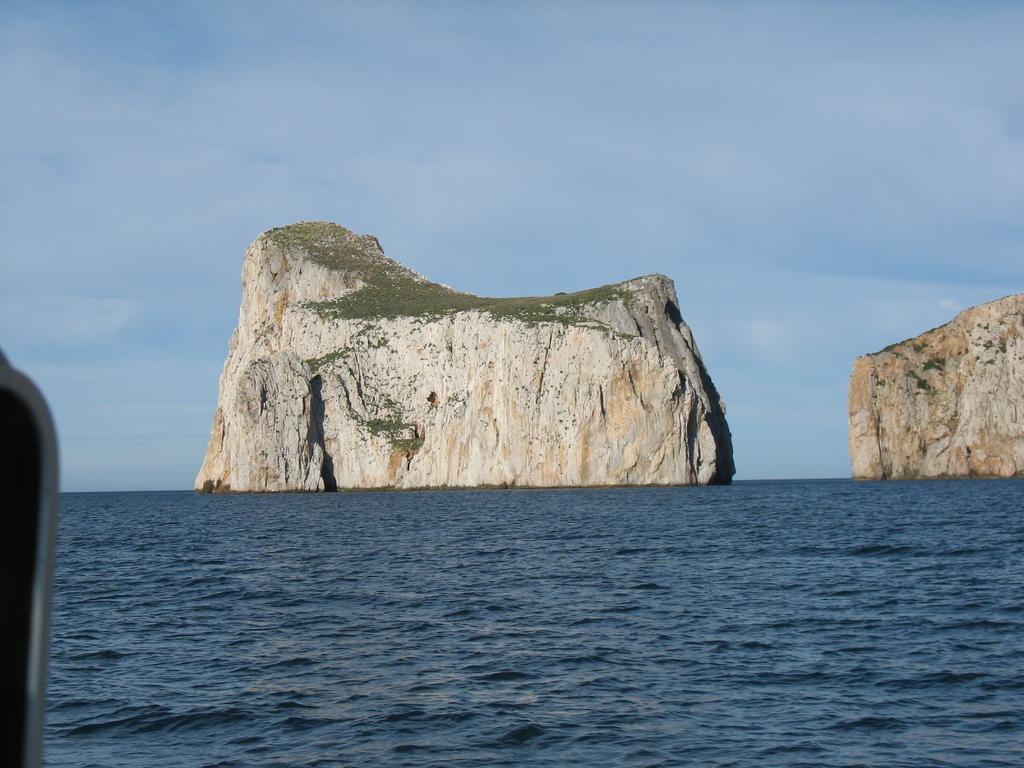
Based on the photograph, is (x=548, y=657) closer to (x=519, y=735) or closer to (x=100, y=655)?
(x=519, y=735)

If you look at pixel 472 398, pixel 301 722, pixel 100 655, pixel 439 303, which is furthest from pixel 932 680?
pixel 439 303

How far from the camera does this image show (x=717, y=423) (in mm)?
145750

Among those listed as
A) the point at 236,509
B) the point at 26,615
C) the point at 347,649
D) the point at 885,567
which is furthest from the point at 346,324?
the point at 26,615

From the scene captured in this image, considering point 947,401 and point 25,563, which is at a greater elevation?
point 947,401

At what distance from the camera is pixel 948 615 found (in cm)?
2609

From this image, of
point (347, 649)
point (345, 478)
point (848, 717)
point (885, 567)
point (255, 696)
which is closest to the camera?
point (848, 717)

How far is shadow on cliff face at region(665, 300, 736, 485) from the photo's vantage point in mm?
142125

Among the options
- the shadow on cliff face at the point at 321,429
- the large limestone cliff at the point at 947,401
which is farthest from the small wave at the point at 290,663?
the large limestone cliff at the point at 947,401

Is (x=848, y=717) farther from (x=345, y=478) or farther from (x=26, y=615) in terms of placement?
(x=345, y=478)

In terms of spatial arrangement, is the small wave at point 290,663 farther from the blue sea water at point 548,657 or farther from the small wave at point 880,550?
the small wave at point 880,550

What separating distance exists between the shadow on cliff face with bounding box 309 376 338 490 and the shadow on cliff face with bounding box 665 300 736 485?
5448 cm

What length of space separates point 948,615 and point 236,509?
260ft

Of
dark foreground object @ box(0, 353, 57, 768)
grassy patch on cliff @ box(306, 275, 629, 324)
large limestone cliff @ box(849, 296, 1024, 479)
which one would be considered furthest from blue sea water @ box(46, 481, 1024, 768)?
large limestone cliff @ box(849, 296, 1024, 479)

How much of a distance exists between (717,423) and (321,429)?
57.9 metres
